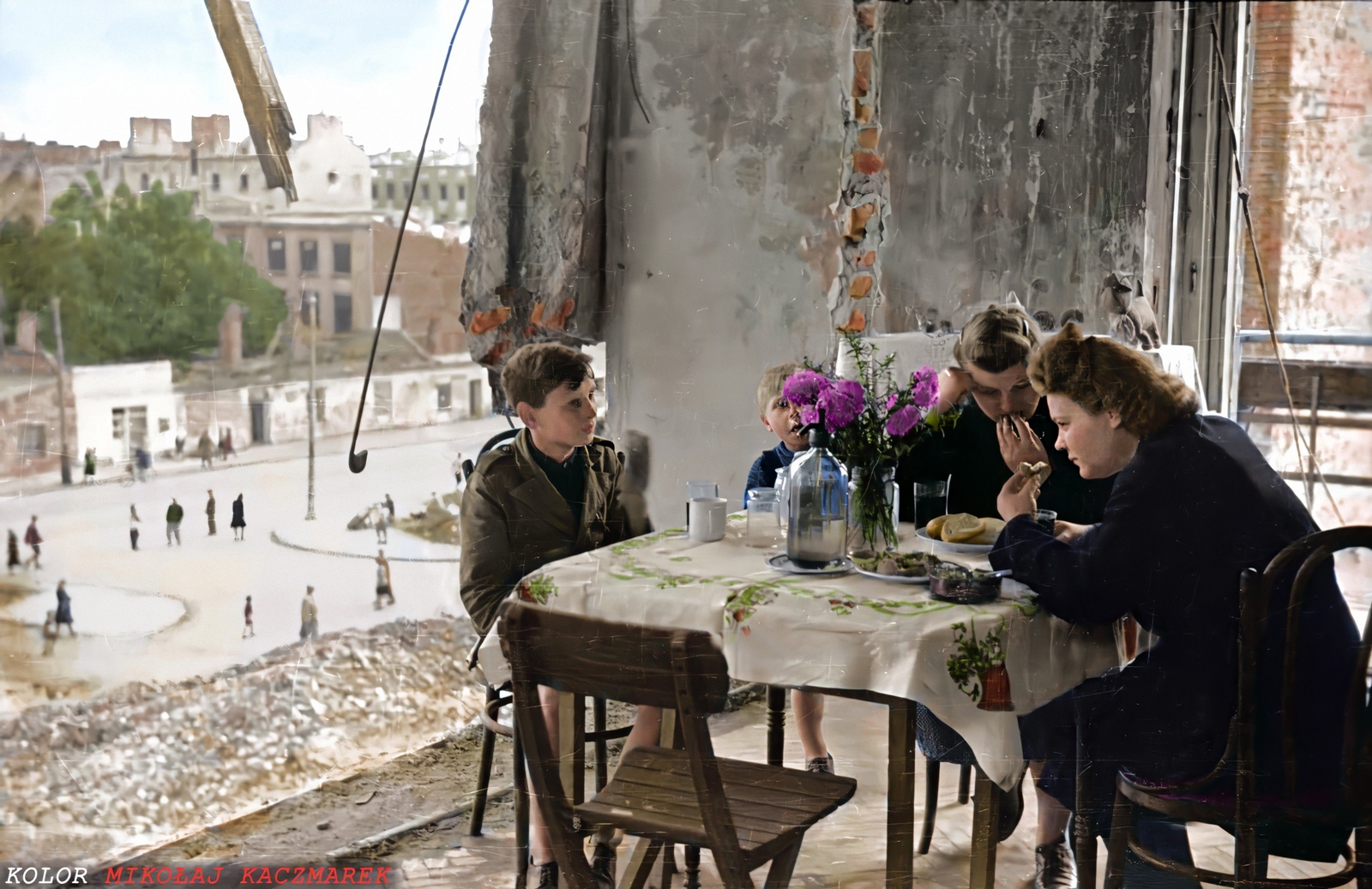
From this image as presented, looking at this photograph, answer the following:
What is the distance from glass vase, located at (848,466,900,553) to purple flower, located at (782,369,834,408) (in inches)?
5.8

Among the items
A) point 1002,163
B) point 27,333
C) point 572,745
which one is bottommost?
point 572,745

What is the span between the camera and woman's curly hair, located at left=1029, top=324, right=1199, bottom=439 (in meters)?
1.52

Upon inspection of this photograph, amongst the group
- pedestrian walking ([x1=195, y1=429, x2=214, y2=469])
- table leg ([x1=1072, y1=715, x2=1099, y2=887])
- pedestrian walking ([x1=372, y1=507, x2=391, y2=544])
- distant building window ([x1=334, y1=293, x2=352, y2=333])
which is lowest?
table leg ([x1=1072, y1=715, x2=1099, y2=887])

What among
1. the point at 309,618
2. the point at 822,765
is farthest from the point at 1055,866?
the point at 309,618

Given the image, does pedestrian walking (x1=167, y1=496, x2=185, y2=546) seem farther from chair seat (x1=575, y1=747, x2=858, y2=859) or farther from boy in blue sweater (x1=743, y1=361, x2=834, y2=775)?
boy in blue sweater (x1=743, y1=361, x2=834, y2=775)

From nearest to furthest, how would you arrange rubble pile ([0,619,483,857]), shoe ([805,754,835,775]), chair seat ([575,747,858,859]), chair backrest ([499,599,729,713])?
1. chair backrest ([499,599,729,713])
2. chair seat ([575,747,858,859])
3. shoe ([805,754,835,775])
4. rubble pile ([0,619,483,857])

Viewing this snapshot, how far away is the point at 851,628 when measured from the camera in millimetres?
1508

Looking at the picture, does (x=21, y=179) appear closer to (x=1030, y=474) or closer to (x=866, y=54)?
(x=866, y=54)

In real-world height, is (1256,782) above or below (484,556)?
below

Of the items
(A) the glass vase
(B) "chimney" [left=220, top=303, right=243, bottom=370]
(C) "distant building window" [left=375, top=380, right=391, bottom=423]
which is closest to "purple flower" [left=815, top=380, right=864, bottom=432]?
(A) the glass vase

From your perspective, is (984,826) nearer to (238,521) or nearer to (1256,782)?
(1256,782)

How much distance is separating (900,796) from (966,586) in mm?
311

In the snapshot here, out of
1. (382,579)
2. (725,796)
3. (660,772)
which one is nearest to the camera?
(725,796)

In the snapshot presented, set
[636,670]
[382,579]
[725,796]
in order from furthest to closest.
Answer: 1. [382,579]
2. [725,796]
3. [636,670]
